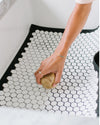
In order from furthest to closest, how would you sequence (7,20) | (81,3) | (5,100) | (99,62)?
1. (7,20)
2. (5,100)
3. (81,3)
4. (99,62)

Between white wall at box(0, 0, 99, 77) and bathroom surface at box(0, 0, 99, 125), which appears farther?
white wall at box(0, 0, 99, 77)

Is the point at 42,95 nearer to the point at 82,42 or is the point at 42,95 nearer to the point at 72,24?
the point at 72,24

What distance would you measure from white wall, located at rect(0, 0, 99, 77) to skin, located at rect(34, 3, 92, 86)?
271 mm

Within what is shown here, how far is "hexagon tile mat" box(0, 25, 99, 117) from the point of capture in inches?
44.5

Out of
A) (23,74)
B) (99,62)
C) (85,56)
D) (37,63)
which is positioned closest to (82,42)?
(85,56)

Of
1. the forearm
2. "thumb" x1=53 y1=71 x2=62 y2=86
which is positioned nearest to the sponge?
"thumb" x1=53 y1=71 x2=62 y2=86

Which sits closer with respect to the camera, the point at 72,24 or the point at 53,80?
the point at 72,24

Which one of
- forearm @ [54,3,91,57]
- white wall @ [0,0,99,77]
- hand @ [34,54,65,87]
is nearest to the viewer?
forearm @ [54,3,91,57]

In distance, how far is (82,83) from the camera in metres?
1.24

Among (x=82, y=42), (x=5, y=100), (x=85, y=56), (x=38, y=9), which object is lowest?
(x=5, y=100)

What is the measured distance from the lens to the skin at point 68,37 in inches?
37.8

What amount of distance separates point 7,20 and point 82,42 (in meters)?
0.58

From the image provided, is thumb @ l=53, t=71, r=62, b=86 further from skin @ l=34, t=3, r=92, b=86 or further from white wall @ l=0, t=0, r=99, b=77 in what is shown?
white wall @ l=0, t=0, r=99, b=77

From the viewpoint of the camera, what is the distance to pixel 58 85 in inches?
48.6
